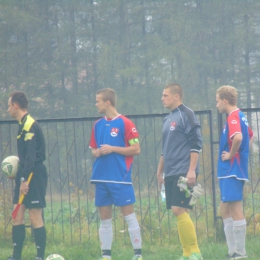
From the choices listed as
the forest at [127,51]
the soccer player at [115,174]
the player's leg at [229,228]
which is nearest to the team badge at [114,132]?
the soccer player at [115,174]

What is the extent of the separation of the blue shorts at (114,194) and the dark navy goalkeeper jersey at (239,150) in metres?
0.99

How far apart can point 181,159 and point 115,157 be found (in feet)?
2.27

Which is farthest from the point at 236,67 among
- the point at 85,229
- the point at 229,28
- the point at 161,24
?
the point at 85,229

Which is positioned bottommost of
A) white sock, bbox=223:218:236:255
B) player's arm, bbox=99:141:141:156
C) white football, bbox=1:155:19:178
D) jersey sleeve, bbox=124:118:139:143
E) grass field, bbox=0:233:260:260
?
grass field, bbox=0:233:260:260

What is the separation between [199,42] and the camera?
39.3m

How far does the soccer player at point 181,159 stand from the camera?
20.3 feet

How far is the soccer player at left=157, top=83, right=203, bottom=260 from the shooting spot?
6.20m

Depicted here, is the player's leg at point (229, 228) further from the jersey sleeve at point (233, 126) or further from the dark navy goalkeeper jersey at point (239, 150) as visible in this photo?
the jersey sleeve at point (233, 126)

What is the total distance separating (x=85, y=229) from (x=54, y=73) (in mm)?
30860

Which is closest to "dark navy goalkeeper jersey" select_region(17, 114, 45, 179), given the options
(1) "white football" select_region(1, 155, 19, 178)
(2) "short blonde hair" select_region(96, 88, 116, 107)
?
A: (1) "white football" select_region(1, 155, 19, 178)

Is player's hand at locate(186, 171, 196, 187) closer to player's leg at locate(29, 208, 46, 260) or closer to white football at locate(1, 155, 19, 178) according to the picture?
player's leg at locate(29, 208, 46, 260)

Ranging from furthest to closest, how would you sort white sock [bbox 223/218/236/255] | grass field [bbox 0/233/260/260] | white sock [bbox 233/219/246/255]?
grass field [bbox 0/233/260/260] < white sock [bbox 223/218/236/255] < white sock [bbox 233/219/246/255]

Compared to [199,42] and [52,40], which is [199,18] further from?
[52,40]

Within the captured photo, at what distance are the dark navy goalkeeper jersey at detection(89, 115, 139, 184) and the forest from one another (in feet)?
99.3
